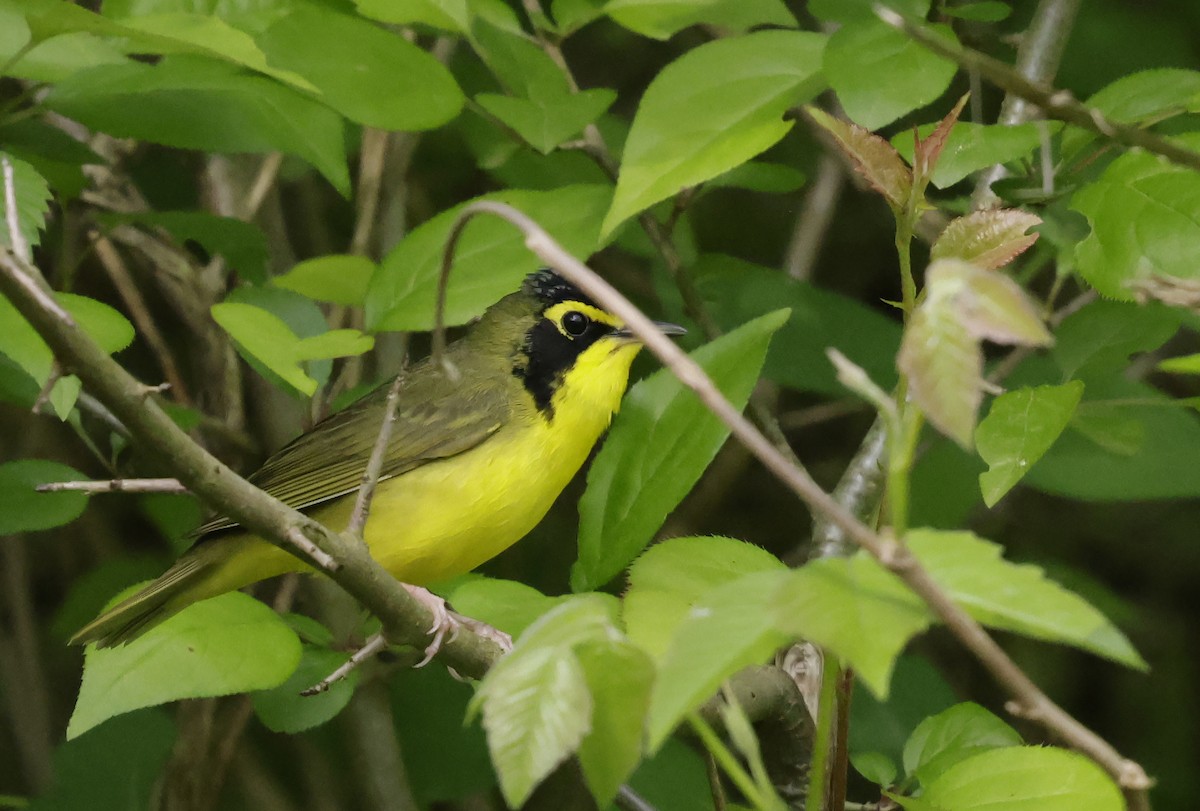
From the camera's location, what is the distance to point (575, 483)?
13.3 ft

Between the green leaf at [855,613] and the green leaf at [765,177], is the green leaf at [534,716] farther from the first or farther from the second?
the green leaf at [765,177]

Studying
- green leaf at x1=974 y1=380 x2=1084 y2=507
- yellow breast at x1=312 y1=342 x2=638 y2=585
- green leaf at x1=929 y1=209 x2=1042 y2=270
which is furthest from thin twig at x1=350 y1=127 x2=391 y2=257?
green leaf at x1=929 y1=209 x2=1042 y2=270

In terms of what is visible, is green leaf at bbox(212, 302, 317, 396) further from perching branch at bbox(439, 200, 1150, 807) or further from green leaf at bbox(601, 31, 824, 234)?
perching branch at bbox(439, 200, 1150, 807)

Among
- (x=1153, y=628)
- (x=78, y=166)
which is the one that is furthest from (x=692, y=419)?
(x=1153, y=628)

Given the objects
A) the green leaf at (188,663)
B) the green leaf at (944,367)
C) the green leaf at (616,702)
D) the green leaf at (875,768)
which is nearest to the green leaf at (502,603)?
the green leaf at (188,663)

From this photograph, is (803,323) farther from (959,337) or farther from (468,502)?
(959,337)

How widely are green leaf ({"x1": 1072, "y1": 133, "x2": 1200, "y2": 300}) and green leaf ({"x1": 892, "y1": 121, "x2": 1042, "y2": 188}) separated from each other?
112 millimetres

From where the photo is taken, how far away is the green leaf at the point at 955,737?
5.80 ft

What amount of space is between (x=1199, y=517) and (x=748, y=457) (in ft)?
5.66

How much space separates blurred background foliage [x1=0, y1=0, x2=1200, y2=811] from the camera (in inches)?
104

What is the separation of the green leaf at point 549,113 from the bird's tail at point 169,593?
96cm

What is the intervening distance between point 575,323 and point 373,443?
1.61 feet

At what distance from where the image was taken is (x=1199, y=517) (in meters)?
4.42

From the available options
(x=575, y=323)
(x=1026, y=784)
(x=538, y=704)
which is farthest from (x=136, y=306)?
(x=538, y=704)
